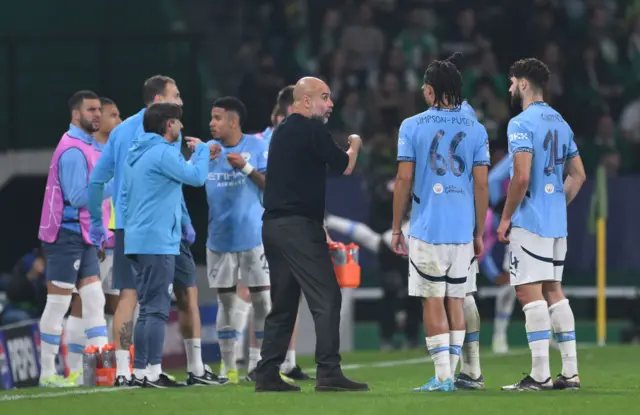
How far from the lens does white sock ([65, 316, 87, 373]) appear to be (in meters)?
13.9

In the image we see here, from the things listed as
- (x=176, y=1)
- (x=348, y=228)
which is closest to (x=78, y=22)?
(x=176, y=1)

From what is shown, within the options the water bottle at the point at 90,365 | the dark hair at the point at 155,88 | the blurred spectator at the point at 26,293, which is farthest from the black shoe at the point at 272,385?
the blurred spectator at the point at 26,293

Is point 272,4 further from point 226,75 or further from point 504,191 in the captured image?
point 504,191

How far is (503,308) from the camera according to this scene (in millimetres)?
18984

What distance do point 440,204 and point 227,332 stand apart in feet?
10.6

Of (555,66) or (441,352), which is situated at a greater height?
(555,66)

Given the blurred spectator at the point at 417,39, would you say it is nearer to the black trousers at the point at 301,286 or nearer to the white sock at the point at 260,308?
the white sock at the point at 260,308

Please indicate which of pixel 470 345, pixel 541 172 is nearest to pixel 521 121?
pixel 541 172

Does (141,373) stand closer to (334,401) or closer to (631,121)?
(334,401)

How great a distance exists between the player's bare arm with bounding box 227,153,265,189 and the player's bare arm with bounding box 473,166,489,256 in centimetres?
255

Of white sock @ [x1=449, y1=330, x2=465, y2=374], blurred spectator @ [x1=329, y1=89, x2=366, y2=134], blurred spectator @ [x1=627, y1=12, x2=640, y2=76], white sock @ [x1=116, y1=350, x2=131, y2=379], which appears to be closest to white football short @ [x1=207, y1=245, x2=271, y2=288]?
white sock @ [x1=116, y1=350, x2=131, y2=379]

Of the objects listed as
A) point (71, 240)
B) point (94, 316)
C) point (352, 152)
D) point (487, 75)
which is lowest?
point (94, 316)

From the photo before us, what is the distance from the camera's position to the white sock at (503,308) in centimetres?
1881

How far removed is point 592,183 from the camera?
20.5m
